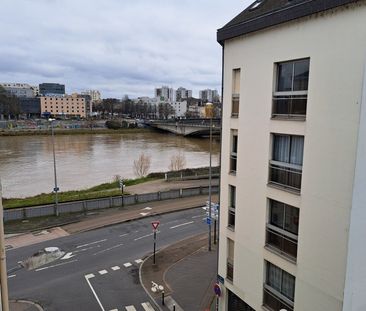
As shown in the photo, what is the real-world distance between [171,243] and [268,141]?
43.9 ft

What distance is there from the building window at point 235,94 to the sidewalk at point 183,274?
847cm

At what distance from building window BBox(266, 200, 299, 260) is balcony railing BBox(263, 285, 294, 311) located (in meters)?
1.45

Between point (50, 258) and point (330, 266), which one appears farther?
point (50, 258)

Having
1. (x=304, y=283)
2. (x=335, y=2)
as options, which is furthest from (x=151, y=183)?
(x=335, y=2)

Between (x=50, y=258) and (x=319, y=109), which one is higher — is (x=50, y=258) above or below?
below

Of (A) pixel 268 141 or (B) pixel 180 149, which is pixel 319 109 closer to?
(A) pixel 268 141

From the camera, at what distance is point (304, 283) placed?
10062mm

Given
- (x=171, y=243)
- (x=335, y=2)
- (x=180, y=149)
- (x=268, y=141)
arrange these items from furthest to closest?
1. (x=180, y=149)
2. (x=171, y=243)
3. (x=268, y=141)
4. (x=335, y=2)

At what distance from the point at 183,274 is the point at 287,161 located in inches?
397

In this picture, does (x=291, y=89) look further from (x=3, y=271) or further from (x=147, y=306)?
(x=147, y=306)

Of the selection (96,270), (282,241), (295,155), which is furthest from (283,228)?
(96,270)

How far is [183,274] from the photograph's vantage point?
59.3 feet

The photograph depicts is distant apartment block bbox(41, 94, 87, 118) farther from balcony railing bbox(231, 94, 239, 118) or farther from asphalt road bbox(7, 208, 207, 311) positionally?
balcony railing bbox(231, 94, 239, 118)

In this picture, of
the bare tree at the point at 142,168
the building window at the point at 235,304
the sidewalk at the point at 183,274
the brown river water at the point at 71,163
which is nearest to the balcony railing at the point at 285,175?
the building window at the point at 235,304
